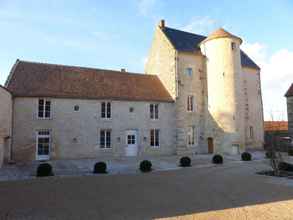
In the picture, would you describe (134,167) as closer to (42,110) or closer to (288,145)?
(42,110)

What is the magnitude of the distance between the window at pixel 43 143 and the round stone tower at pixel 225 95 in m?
13.8

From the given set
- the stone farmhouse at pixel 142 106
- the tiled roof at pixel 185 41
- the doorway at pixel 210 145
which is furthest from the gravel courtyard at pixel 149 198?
the tiled roof at pixel 185 41

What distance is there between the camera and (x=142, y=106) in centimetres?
2098

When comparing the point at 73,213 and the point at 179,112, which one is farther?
the point at 179,112

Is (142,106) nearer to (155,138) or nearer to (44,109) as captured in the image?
(155,138)

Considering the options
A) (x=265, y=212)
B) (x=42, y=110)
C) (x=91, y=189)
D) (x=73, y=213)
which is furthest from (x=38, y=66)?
(x=265, y=212)

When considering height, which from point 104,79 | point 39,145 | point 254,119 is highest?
point 104,79

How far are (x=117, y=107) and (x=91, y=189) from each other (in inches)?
448

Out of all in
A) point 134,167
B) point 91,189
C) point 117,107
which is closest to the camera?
point 91,189

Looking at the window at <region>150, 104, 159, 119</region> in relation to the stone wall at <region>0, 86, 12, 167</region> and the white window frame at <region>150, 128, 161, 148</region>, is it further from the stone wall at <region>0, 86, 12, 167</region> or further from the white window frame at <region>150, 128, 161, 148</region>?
the stone wall at <region>0, 86, 12, 167</region>

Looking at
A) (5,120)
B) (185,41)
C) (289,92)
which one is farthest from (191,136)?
(5,120)

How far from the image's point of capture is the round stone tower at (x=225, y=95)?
71.9ft

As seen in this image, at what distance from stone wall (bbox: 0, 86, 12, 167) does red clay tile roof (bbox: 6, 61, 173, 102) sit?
60.1 inches

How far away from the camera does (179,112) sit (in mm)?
22156
